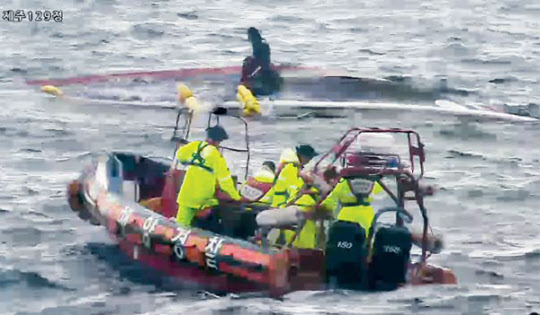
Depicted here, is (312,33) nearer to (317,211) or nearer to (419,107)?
(419,107)

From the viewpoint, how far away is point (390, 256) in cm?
1602

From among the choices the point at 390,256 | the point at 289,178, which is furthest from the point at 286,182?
the point at 390,256

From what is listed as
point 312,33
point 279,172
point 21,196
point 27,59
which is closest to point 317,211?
point 279,172

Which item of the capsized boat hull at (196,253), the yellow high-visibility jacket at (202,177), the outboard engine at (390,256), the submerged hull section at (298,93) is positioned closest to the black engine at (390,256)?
the outboard engine at (390,256)

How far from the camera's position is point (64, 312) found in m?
16.2

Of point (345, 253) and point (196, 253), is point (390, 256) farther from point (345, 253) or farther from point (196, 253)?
point (196, 253)

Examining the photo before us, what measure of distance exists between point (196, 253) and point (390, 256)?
2227mm

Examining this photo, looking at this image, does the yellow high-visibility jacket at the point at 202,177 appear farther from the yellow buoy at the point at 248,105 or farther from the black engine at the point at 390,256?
the yellow buoy at the point at 248,105

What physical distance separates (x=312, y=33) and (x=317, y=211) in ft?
90.9

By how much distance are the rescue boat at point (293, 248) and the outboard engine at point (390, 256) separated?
1 centimetres

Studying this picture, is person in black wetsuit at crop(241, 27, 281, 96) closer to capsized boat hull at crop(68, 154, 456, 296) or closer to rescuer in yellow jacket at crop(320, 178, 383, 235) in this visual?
capsized boat hull at crop(68, 154, 456, 296)

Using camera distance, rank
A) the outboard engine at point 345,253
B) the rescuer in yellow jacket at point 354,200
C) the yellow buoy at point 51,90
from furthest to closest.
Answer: the yellow buoy at point 51,90 < the rescuer in yellow jacket at point 354,200 < the outboard engine at point 345,253

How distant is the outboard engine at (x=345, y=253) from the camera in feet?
52.1

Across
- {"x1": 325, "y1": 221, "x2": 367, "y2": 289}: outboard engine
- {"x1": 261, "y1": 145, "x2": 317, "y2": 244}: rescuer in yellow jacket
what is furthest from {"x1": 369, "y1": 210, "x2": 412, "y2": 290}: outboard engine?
{"x1": 261, "y1": 145, "x2": 317, "y2": 244}: rescuer in yellow jacket
